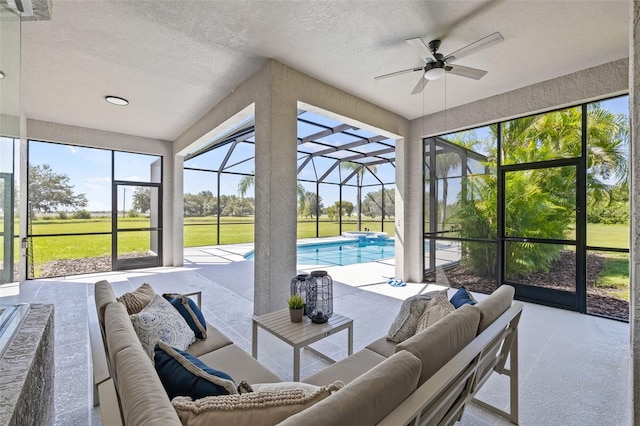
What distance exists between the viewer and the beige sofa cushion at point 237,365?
1521mm

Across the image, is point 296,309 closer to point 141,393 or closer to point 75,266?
point 141,393

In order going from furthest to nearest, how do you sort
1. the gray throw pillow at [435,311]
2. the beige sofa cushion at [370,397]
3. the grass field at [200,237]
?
the grass field at [200,237] < the gray throw pillow at [435,311] < the beige sofa cushion at [370,397]

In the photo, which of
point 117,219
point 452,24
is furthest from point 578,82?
point 117,219

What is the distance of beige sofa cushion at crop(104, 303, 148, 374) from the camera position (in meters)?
1.03

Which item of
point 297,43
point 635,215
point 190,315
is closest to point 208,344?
point 190,315

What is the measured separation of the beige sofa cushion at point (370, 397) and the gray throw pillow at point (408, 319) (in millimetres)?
911

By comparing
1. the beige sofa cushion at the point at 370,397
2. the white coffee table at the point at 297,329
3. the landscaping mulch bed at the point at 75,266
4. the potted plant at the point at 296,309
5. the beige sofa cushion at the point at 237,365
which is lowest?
the landscaping mulch bed at the point at 75,266

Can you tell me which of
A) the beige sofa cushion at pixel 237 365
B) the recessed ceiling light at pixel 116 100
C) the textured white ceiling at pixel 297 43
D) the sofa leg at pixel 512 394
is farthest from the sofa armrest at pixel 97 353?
the recessed ceiling light at pixel 116 100

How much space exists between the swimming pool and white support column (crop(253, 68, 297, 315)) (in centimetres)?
412

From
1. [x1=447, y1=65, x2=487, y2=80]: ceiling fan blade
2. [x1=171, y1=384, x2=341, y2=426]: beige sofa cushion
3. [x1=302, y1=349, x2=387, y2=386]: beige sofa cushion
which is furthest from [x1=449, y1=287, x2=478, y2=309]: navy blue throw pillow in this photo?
[x1=447, y1=65, x2=487, y2=80]: ceiling fan blade

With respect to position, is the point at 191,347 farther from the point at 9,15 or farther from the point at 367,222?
the point at 367,222

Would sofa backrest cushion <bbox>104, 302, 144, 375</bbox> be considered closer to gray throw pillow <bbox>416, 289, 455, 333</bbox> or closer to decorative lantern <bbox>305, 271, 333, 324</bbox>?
decorative lantern <bbox>305, 271, 333, 324</bbox>

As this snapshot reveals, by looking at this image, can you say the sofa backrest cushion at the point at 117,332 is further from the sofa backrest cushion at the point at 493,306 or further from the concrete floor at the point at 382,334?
the sofa backrest cushion at the point at 493,306

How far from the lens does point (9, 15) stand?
6.02ft
